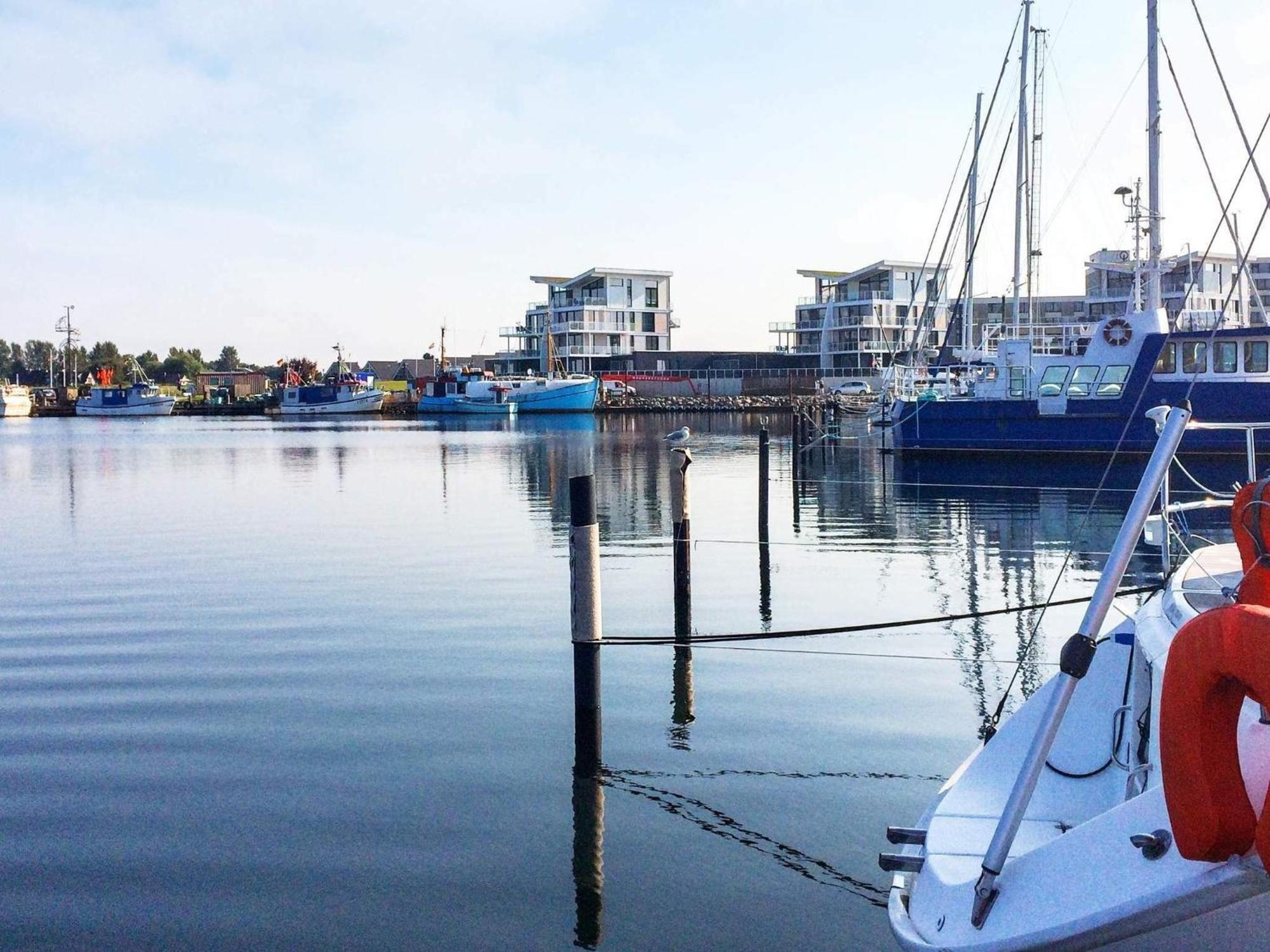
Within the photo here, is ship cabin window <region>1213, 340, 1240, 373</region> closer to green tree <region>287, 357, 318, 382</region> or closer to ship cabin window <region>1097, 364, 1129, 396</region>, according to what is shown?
ship cabin window <region>1097, 364, 1129, 396</region>

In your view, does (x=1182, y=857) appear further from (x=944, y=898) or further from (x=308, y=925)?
(x=308, y=925)

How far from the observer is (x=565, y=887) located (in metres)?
6.98

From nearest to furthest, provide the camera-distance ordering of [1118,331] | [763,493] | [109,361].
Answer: [763,493], [1118,331], [109,361]

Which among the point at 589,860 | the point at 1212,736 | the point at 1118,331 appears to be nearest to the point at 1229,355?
the point at 1118,331

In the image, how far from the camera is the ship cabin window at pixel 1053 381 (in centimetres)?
3688

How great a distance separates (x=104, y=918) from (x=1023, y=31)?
144ft

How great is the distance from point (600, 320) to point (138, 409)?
1736 inches

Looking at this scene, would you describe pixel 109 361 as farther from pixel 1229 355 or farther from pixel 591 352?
pixel 1229 355

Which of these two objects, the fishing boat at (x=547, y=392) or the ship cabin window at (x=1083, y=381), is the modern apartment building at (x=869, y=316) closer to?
the fishing boat at (x=547, y=392)

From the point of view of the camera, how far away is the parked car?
88912mm

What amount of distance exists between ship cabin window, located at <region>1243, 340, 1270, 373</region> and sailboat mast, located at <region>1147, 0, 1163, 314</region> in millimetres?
3442

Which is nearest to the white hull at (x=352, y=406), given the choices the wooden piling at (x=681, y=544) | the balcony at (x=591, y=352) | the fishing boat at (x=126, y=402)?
the fishing boat at (x=126, y=402)

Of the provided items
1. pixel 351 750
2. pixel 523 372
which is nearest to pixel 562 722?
pixel 351 750

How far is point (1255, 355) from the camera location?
3422 centimetres
